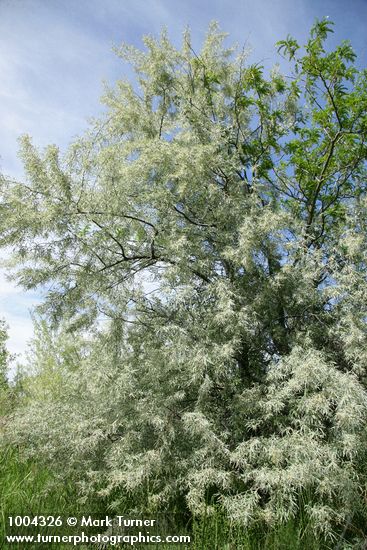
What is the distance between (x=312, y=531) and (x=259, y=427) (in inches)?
50.4

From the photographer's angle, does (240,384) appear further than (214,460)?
Yes

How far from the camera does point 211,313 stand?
5891 mm

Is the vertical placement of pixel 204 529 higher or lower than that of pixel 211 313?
lower

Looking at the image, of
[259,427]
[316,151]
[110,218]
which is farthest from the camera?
[316,151]

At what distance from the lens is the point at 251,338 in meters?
6.37

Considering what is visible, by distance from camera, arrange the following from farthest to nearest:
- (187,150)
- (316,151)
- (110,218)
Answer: (316,151), (187,150), (110,218)

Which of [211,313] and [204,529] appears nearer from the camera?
[204,529]

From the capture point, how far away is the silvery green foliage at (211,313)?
5016 millimetres

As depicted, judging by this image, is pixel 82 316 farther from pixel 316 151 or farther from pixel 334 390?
pixel 316 151

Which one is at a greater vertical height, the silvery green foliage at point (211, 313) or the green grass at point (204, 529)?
the silvery green foliage at point (211, 313)

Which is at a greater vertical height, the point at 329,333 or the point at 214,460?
the point at 329,333

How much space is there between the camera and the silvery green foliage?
5016 mm

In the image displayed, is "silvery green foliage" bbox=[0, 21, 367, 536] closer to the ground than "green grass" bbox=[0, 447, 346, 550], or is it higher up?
higher up

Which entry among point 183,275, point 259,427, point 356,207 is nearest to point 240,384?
point 259,427
